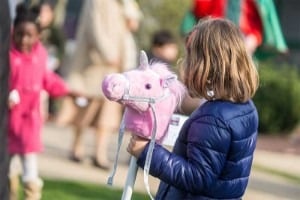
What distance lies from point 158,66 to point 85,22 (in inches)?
234

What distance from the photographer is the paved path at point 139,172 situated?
9406 mm

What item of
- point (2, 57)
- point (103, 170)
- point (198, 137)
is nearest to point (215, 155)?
point (198, 137)

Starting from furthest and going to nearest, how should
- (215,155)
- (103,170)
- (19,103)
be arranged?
1. (103,170)
2. (19,103)
3. (215,155)

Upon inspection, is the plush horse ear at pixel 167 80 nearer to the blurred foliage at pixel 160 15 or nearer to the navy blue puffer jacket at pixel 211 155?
the navy blue puffer jacket at pixel 211 155

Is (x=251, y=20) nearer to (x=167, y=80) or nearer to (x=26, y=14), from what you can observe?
(x=26, y=14)

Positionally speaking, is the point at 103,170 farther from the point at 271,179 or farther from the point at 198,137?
the point at 198,137

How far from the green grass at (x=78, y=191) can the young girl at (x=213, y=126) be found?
409 cm

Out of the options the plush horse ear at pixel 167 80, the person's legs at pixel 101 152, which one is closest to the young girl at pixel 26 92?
the person's legs at pixel 101 152

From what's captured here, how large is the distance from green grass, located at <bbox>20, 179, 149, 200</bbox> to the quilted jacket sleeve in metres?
4.11

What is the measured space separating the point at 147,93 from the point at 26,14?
10.2ft

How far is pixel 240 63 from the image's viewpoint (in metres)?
4.44

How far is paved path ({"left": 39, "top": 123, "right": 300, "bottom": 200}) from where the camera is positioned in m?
9.41

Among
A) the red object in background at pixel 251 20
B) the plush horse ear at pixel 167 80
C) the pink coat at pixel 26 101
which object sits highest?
the red object in background at pixel 251 20

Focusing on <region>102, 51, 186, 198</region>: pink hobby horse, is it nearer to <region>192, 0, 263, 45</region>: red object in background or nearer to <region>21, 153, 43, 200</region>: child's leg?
<region>21, 153, 43, 200</region>: child's leg
